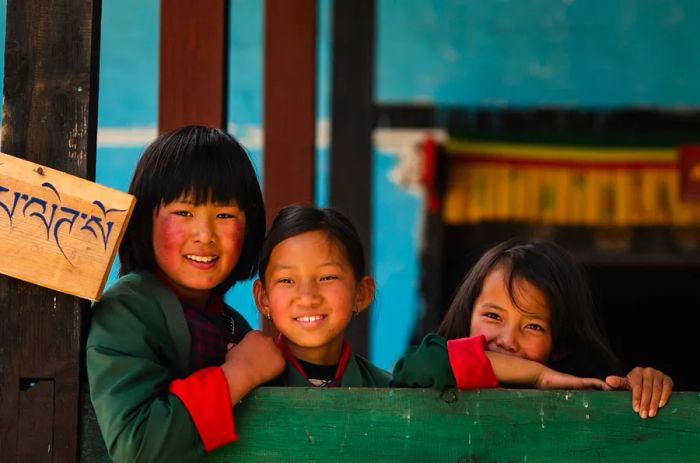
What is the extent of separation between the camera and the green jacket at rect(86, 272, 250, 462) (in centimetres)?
176

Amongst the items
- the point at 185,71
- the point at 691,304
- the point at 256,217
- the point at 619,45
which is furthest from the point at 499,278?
the point at 691,304

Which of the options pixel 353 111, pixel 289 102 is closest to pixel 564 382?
pixel 289 102

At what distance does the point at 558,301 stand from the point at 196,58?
1.17 m

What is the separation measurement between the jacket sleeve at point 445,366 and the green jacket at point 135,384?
0.42 m

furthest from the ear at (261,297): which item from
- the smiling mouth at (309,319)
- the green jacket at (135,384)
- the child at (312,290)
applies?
the green jacket at (135,384)

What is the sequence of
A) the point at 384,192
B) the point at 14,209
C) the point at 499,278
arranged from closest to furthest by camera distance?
the point at 14,209, the point at 499,278, the point at 384,192

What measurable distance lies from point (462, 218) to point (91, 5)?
3.94m

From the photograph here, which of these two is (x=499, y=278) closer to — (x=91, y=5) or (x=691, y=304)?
(x=91, y=5)

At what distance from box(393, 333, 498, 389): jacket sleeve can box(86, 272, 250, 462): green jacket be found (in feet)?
1.37

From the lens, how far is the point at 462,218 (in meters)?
Result: 5.74

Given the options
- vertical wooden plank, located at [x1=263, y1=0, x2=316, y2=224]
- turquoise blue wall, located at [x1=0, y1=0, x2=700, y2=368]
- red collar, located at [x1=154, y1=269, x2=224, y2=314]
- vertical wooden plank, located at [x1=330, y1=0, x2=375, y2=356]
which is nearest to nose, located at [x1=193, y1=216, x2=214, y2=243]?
red collar, located at [x1=154, y1=269, x2=224, y2=314]

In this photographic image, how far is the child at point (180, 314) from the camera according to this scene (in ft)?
5.87

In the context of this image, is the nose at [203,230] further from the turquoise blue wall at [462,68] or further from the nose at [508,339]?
the turquoise blue wall at [462,68]

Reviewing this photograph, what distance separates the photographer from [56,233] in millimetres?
1842
